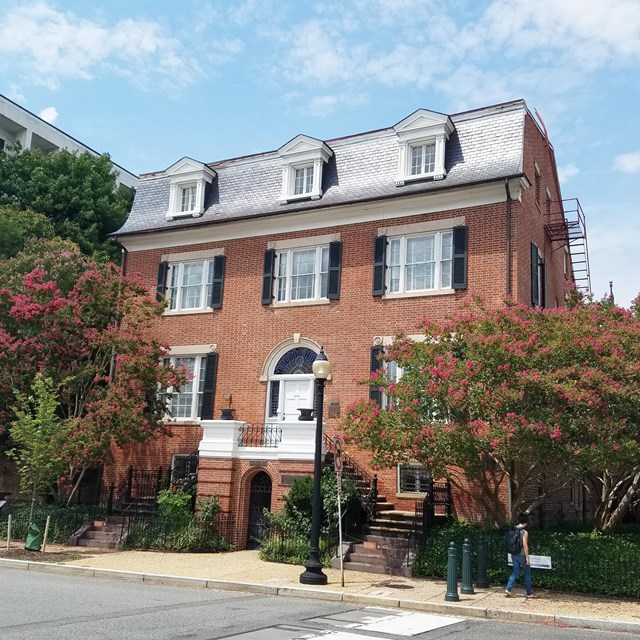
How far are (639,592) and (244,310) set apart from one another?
13.2 meters

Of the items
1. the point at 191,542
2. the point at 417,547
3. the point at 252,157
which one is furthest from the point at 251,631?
the point at 252,157

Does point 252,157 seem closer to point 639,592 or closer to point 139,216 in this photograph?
point 139,216

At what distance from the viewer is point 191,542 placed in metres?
18.0

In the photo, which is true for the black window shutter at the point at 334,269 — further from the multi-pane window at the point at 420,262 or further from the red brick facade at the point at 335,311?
the multi-pane window at the point at 420,262

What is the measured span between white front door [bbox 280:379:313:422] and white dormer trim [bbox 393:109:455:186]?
624 cm

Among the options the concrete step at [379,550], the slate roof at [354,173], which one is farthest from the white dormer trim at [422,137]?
the concrete step at [379,550]

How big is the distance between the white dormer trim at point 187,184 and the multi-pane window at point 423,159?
7.17m

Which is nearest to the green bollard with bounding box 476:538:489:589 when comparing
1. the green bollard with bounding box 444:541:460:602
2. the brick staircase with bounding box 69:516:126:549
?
the green bollard with bounding box 444:541:460:602

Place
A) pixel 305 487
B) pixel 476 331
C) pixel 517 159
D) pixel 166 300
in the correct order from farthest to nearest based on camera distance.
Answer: pixel 166 300, pixel 517 159, pixel 305 487, pixel 476 331

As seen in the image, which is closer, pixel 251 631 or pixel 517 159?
pixel 251 631

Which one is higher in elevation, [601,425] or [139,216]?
[139,216]

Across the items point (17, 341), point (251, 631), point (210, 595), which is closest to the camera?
point (251, 631)

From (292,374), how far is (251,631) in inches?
472

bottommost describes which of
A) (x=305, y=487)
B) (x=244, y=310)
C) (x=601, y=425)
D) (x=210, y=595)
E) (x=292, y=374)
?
(x=210, y=595)
